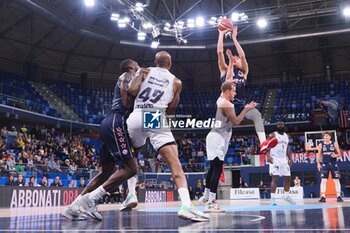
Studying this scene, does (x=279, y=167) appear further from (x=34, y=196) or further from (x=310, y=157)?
(x=310, y=157)

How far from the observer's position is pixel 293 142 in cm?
2614

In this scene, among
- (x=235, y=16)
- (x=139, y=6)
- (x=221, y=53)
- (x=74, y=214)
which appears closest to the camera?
(x=74, y=214)

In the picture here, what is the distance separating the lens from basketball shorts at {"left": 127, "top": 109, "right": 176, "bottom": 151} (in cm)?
435

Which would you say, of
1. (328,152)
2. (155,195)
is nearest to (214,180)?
(328,152)

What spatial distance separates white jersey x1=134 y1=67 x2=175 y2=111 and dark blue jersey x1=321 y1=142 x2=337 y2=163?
782 cm

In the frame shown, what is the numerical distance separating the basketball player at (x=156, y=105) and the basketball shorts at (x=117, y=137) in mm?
113

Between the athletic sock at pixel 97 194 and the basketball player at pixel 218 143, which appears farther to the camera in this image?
the basketball player at pixel 218 143

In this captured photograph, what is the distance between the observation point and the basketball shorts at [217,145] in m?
6.30

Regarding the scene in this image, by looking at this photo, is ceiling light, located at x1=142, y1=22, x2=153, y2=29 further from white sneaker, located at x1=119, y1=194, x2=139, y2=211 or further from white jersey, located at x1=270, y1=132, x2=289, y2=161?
white sneaker, located at x1=119, y1=194, x2=139, y2=211

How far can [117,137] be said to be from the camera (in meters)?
4.61

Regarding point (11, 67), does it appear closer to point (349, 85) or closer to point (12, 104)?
point (12, 104)

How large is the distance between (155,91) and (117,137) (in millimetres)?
681

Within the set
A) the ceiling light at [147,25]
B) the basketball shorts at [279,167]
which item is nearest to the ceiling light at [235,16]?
the ceiling light at [147,25]

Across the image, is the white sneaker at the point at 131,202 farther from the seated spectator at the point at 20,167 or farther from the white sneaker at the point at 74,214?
the seated spectator at the point at 20,167
